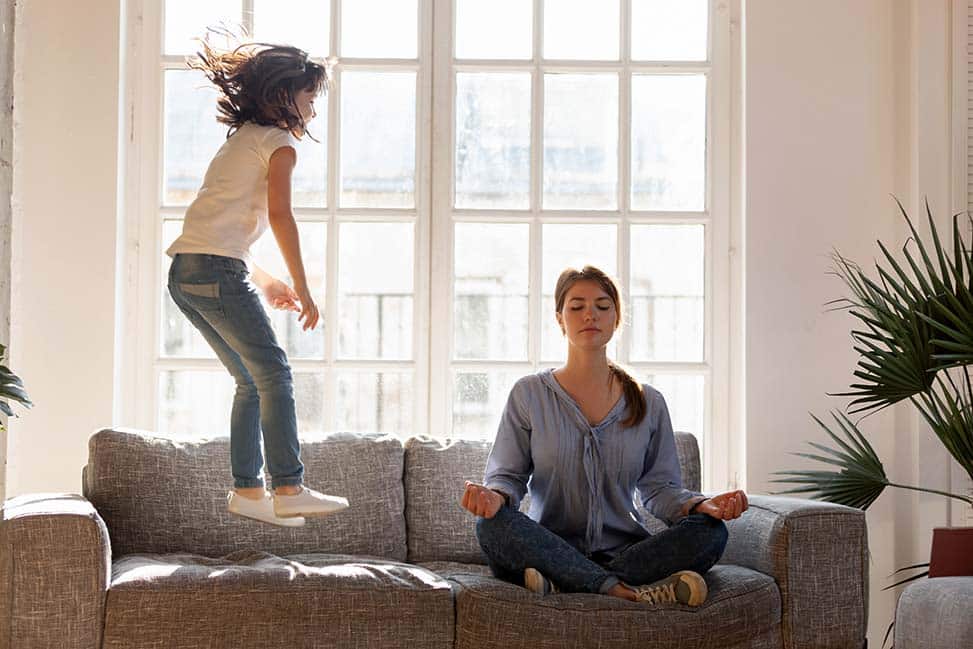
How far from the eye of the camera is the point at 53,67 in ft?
13.2

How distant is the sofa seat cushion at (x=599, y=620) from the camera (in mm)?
2756

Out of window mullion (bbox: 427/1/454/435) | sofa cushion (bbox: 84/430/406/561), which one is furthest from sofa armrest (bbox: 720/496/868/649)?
window mullion (bbox: 427/1/454/435)

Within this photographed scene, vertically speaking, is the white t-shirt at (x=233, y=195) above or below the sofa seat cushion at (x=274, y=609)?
above

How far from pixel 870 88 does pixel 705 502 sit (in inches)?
72.4

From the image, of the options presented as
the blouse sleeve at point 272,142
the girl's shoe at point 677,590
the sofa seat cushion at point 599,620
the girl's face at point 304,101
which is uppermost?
the girl's face at point 304,101

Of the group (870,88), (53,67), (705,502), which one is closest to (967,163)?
(870,88)

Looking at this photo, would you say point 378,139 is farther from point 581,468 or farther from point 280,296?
point 581,468

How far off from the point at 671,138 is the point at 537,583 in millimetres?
1988

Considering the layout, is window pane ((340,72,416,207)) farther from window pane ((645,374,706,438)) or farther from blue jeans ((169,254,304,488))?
blue jeans ((169,254,304,488))

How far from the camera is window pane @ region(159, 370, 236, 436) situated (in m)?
4.16

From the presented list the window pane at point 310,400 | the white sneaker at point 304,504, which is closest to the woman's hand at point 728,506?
Answer: the white sneaker at point 304,504

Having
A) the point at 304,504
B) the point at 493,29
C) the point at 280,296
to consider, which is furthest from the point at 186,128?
the point at 304,504

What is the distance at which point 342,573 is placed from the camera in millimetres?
2889

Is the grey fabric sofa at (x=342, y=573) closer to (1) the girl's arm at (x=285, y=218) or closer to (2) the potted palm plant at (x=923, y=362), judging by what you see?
(2) the potted palm plant at (x=923, y=362)
